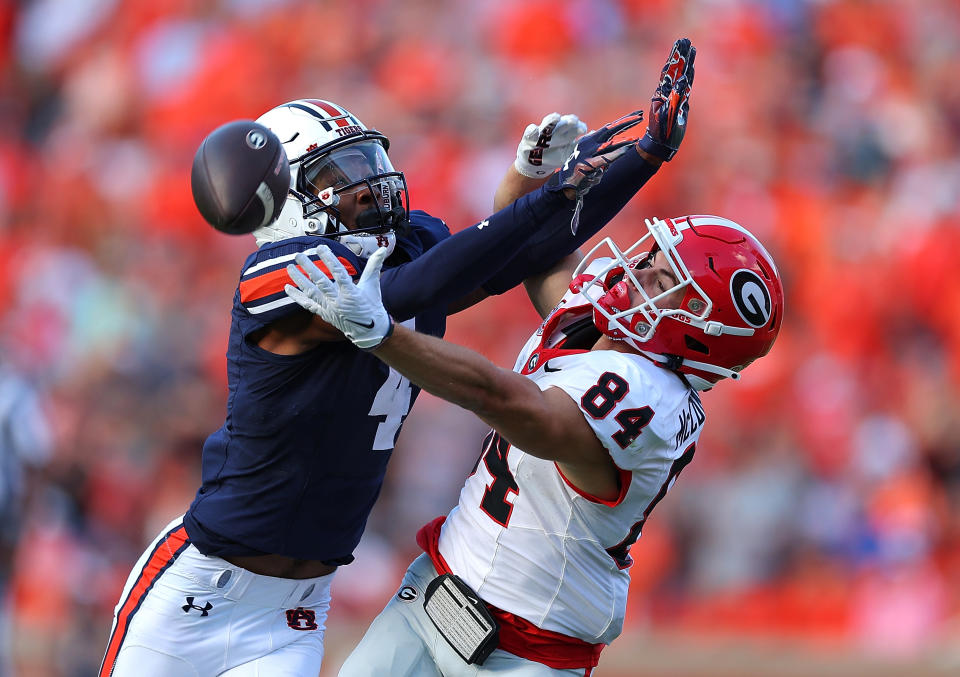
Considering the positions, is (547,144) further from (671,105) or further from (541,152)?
(671,105)

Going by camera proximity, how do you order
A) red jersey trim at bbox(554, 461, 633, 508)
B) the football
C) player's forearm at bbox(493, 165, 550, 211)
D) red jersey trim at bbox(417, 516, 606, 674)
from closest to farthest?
the football < red jersey trim at bbox(554, 461, 633, 508) < red jersey trim at bbox(417, 516, 606, 674) < player's forearm at bbox(493, 165, 550, 211)

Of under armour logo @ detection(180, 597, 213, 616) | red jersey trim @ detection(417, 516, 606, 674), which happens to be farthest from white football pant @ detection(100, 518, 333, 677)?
red jersey trim @ detection(417, 516, 606, 674)

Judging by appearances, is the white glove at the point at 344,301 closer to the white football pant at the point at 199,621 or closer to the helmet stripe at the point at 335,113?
the helmet stripe at the point at 335,113

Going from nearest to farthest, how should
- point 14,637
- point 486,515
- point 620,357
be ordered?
point 620,357
point 486,515
point 14,637

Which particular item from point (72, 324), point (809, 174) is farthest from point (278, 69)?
point (809, 174)

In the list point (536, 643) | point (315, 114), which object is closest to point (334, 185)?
point (315, 114)

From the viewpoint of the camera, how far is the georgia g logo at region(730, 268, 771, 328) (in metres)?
3.06

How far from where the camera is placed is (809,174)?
789cm

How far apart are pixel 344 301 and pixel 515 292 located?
15.3 ft

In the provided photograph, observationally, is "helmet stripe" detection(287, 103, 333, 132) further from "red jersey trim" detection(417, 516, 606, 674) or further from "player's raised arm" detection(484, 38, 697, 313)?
"red jersey trim" detection(417, 516, 606, 674)

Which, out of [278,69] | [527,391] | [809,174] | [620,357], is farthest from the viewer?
[278,69]

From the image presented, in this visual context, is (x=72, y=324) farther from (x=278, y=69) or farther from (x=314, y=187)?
(x=314, y=187)

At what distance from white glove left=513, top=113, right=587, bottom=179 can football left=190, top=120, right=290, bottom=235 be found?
78cm

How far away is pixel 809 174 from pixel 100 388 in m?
4.73
